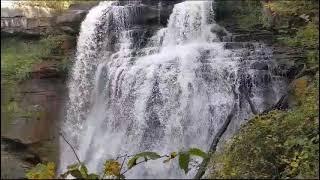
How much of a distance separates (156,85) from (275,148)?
4.75 meters

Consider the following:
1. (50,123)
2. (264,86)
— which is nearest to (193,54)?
(264,86)

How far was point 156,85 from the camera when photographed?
10.2m

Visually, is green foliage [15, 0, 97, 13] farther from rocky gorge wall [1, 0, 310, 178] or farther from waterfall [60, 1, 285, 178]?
waterfall [60, 1, 285, 178]

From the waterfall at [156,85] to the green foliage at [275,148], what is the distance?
11.2ft

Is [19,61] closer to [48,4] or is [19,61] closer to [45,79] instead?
[45,79]

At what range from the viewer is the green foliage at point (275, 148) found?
5414 millimetres

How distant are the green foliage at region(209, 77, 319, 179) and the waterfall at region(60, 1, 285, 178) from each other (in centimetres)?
341

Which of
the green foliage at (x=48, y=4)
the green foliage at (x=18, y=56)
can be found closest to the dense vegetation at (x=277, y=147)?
the green foliage at (x=18, y=56)

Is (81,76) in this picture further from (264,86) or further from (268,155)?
(268,155)

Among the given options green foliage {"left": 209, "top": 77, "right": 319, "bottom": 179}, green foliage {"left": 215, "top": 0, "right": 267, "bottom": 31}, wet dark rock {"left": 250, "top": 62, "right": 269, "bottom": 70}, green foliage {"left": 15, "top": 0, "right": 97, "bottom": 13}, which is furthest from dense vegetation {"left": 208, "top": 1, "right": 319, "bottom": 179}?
green foliage {"left": 15, "top": 0, "right": 97, "bottom": 13}

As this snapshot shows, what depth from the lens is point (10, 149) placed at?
10.7 m

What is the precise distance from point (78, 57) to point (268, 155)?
23.1 feet

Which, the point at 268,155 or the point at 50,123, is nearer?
the point at 268,155

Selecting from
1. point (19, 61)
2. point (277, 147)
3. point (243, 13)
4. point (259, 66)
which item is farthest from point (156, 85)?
point (277, 147)
